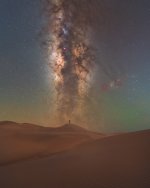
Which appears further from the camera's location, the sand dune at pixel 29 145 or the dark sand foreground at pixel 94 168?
the sand dune at pixel 29 145

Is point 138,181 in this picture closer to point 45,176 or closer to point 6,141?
point 45,176

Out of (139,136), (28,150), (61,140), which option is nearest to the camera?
(139,136)

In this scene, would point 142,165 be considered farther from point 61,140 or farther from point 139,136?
point 61,140

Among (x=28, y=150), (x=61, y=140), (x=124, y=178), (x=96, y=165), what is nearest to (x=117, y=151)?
(x=96, y=165)

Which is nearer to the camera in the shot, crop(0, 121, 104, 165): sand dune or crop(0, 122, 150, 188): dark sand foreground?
crop(0, 122, 150, 188): dark sand foreground

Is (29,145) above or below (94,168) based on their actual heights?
above

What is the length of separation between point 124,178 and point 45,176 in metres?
2.07

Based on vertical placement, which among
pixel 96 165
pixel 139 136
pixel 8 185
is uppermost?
pixel 139 136

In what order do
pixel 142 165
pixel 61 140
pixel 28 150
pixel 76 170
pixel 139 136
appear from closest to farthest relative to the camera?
pixel 142 165, pixel 76 170, pixel 139 136, pixel 28 150, pixel 61 140

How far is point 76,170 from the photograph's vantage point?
28.6ft

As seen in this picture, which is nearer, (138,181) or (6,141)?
(138,181)

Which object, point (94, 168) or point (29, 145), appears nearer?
point (94, 168)

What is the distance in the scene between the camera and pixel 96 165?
29.1ft

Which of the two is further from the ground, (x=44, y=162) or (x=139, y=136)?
(x=139, y=136)
